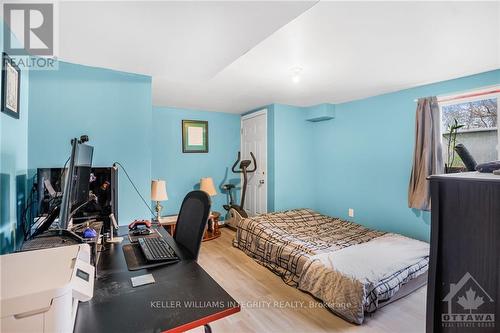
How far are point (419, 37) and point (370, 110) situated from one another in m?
1.82

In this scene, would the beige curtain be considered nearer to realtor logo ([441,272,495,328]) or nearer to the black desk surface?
realtor logo ([441,272,495,328])

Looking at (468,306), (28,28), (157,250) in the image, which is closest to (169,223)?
(157,250)

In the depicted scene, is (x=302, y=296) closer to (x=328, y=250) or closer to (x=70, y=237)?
(x=328, y=250)

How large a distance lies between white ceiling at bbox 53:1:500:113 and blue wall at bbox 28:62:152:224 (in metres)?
0.18

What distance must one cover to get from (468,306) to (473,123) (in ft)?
9.30

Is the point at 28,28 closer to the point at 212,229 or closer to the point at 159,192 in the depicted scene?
the point at 159,192

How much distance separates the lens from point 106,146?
211cm

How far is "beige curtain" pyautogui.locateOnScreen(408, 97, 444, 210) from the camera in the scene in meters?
2.76

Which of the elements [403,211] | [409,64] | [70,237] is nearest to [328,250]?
[403,211]

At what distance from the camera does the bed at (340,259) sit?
77.0 inches

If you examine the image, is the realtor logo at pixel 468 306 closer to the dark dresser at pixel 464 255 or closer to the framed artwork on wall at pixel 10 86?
the dark dresser at pixel 464 255

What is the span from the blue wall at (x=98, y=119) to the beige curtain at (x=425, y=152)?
3.12 meters

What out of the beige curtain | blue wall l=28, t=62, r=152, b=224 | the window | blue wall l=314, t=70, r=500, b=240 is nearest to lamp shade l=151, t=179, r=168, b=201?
blue wall l=28, t=62, r=152, b=224

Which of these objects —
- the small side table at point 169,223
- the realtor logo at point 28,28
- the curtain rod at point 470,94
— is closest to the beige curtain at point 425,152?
the curtain rod at point 470,94
